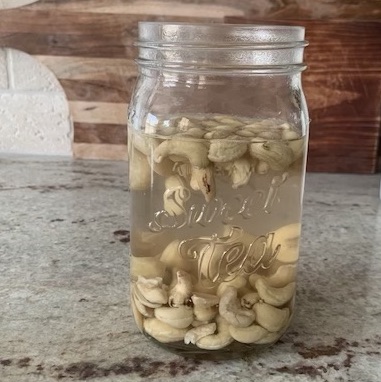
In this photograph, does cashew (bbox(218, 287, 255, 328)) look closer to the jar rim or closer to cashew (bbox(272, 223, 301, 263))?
cashew (bbox(272, 223, 301, 263))

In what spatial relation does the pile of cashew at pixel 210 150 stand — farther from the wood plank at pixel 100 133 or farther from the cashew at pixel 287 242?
the wood plank at pixel 100 133

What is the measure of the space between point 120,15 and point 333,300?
1.89 ft

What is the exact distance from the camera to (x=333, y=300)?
56 centimetres

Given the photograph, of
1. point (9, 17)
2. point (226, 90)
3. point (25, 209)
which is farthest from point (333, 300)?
point (9, 17)

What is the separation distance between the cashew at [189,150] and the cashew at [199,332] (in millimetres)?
113

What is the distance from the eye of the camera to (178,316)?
17.0 inches

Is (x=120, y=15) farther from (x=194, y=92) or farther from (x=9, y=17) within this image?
(x=194, y=92)

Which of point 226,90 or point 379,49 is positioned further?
point 379,49

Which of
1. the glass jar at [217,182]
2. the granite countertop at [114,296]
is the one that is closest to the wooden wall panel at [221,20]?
the granite countertop at [114,296]

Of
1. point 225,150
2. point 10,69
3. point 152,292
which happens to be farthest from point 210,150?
point 10,69

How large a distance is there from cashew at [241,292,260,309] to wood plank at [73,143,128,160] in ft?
1.98

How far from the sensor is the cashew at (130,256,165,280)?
450mm

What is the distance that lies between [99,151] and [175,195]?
586 millimetres

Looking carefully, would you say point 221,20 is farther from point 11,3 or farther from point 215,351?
point 215,351
